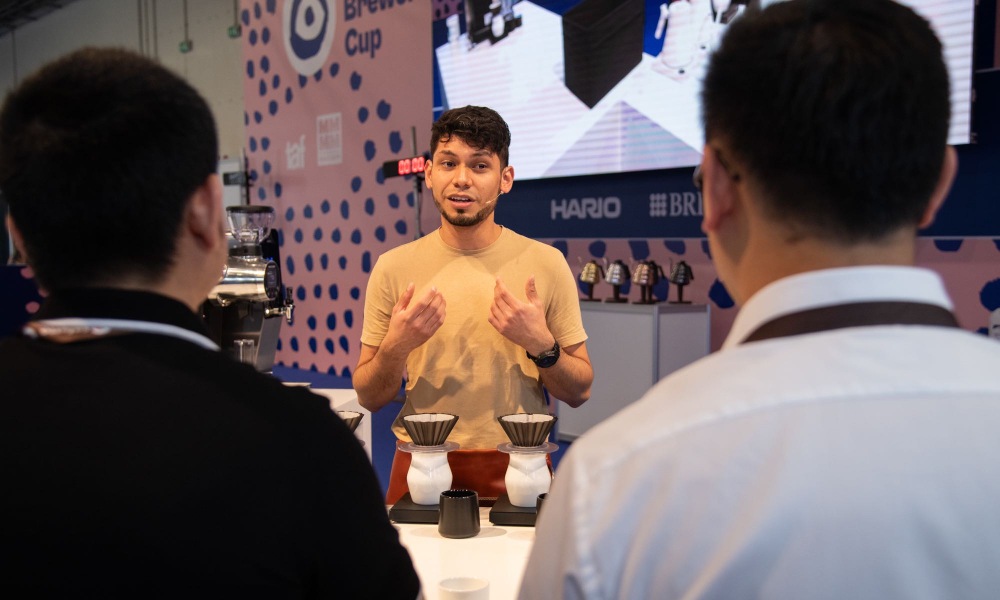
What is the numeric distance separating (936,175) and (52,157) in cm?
80

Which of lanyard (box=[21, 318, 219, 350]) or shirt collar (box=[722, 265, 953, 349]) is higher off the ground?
shirt collar (box=[722, 265, 953, 349])

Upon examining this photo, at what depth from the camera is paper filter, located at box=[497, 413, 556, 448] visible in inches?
70.5

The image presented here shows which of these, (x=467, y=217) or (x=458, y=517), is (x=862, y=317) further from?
(x=467, y=217)

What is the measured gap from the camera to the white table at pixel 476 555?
1.51 m

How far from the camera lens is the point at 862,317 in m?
0.70

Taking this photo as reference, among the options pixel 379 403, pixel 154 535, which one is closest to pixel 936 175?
pixel 154 535

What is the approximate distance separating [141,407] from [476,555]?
3.27 ft

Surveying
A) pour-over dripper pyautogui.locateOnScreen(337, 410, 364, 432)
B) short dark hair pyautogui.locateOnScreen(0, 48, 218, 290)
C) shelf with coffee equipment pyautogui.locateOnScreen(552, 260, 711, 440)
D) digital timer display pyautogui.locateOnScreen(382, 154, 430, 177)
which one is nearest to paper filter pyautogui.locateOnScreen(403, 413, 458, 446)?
pour-over dripper pyautogui.locateOnScreen(337, 410, 364, 432)

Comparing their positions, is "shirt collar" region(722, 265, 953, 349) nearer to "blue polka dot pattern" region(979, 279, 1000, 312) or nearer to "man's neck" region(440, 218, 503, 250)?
"man's neck" region(440, 218, 503, 250)

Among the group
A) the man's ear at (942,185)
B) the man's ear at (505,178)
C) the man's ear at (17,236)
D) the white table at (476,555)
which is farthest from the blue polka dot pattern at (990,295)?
the man's ear at (17,236)

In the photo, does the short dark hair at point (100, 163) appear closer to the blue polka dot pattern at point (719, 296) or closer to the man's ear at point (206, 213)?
the man's ear at point (206, 213)

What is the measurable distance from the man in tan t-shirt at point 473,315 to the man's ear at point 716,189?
145cm

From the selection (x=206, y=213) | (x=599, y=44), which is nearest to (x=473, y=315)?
(x=206, y=213)

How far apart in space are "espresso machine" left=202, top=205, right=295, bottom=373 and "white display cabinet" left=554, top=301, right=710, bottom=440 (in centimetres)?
177
